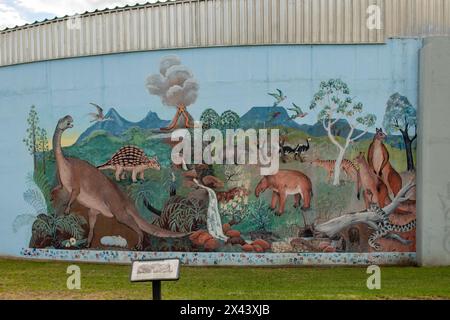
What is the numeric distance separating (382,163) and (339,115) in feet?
5.43

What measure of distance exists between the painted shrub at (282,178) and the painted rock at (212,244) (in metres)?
0.03

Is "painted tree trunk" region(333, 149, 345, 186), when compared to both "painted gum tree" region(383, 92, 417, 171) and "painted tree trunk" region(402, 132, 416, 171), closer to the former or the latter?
"painted gum tree" region(383, 92, 417, 171)

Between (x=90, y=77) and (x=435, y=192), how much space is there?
380 inches

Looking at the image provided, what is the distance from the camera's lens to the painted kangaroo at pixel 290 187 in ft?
58.2

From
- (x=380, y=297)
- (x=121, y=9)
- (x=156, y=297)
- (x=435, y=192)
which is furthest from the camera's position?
(x=121, y=9)

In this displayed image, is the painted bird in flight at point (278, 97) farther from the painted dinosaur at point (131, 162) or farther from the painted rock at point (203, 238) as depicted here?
the painted rock at point (203, 238)

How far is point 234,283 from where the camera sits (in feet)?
49.8

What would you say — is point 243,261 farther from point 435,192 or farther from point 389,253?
point 435,192

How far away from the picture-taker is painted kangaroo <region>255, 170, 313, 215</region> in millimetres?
17734

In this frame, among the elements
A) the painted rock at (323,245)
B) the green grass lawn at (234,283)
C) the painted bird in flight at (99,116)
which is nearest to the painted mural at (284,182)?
the painted rock at (323,245)

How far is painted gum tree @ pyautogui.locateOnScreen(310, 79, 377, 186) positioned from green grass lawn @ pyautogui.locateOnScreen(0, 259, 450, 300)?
3.06 meters

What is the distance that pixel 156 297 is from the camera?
10.6m

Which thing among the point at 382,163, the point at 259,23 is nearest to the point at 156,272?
the point at 382,163

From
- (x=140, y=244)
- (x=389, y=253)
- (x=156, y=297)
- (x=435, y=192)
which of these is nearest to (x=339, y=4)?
(x=435, y=192)
